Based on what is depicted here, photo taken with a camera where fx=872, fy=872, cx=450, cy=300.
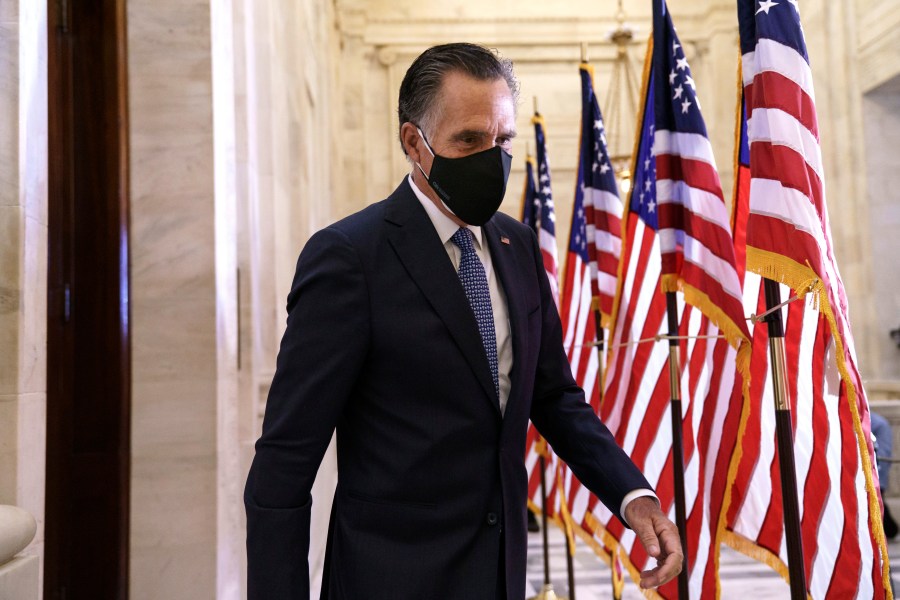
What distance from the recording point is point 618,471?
2004mm

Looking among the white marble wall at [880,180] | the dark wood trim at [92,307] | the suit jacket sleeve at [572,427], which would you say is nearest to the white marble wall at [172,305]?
the dark wood trim at [92,307]

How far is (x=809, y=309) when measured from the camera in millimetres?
4207

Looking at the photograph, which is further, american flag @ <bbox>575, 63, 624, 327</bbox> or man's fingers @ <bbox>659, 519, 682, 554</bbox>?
american flag @ <bbox>575, 63, 624, 327</bbox>

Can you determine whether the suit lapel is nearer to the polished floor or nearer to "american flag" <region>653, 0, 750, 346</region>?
"american flag" <region>653, 0, 750, 346</region>

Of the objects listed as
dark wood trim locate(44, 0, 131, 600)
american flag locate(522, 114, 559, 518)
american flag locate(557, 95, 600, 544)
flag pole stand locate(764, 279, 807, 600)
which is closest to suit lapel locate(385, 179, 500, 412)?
flag pole stand locate(764, 279, 807, 600)

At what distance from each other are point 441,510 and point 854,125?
1176 cm

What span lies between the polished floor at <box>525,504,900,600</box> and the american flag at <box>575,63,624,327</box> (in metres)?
2.76

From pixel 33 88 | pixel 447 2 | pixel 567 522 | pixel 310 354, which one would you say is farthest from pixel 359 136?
pixel 310 354

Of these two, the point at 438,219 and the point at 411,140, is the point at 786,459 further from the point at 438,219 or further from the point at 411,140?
the point at 411,140

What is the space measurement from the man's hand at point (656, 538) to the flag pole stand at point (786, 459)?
1363mm

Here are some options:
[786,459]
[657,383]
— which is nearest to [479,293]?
[786,459]

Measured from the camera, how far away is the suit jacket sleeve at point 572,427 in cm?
201

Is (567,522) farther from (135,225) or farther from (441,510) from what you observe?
(441,510)

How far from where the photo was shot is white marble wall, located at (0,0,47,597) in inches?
90.6
